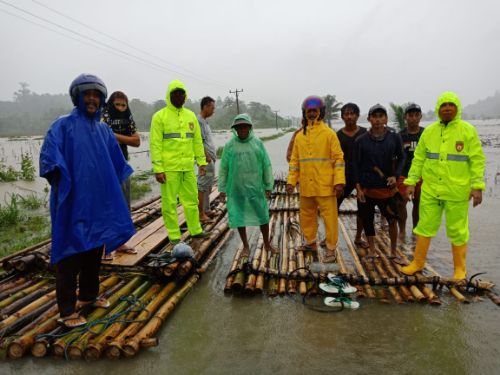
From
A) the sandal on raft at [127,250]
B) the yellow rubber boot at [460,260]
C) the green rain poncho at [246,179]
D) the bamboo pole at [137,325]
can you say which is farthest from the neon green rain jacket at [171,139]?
the yellow rubber boot at [460,260]

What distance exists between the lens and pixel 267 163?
4.18m

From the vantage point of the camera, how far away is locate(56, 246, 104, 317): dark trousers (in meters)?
2.75

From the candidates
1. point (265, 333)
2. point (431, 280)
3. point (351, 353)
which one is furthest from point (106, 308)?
point (431, 280)

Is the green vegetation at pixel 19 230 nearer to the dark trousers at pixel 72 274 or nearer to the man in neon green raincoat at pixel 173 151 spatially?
the man in neon green raincoat at pixel 173 151

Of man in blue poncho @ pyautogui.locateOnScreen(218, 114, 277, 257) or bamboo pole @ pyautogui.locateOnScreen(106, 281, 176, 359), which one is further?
man in blue poncho @ pyautogui.locateOnScreen(218, 114, 277, 257)

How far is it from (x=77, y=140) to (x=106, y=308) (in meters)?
1.54

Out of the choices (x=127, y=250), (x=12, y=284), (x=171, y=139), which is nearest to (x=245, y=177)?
(x=171, y=139)

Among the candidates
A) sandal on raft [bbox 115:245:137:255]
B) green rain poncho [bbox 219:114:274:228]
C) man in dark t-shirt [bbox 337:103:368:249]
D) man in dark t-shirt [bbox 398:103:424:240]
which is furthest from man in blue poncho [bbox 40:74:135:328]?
man in dark t-shirt [bbox 398:103:424:240]

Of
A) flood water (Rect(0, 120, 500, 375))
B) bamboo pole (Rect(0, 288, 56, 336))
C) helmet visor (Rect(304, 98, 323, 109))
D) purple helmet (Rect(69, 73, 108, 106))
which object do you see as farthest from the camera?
helmet visor (Rect(304, 98, 323, 109))

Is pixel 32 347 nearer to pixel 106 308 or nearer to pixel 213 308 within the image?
pixel 106 308

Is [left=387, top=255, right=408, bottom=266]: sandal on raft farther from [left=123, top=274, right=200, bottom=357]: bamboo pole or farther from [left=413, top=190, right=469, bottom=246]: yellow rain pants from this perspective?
[left=123, top=274, right=200, bottom=357]: bamboo pole

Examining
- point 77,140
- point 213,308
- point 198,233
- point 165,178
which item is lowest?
point 213,308

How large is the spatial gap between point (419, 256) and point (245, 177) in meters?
2.14

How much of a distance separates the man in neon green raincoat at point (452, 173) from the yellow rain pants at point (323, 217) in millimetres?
931
